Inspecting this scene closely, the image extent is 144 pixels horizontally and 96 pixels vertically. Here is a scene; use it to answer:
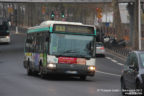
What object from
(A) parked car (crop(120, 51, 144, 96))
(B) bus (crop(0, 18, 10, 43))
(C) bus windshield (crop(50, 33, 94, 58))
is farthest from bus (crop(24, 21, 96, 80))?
(B) bus (crop(0, 18, 10, 43))

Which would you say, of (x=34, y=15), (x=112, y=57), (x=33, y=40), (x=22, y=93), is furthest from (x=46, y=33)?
(x=34, y=15)

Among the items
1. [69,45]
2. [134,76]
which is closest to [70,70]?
[69,45]

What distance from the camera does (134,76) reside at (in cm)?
1509

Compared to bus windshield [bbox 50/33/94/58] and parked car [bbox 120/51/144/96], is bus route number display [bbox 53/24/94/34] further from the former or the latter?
parked car [bbox 120/51/144/96]

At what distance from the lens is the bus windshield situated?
24.0m

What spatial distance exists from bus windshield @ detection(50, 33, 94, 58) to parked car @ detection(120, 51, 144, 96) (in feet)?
23.8

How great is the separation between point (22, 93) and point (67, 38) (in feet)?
24.6

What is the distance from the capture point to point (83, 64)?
24.1m

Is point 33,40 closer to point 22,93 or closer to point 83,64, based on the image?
point 83,64

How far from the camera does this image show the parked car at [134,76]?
14.5 metres

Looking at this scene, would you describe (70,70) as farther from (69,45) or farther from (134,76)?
(134,76)

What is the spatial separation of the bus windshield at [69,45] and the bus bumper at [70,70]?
18.7 inches

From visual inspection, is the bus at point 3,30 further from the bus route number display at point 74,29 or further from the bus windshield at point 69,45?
the bus windshield at point 69,45

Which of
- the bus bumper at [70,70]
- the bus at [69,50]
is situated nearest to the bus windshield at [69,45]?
the bus at [69,50]
